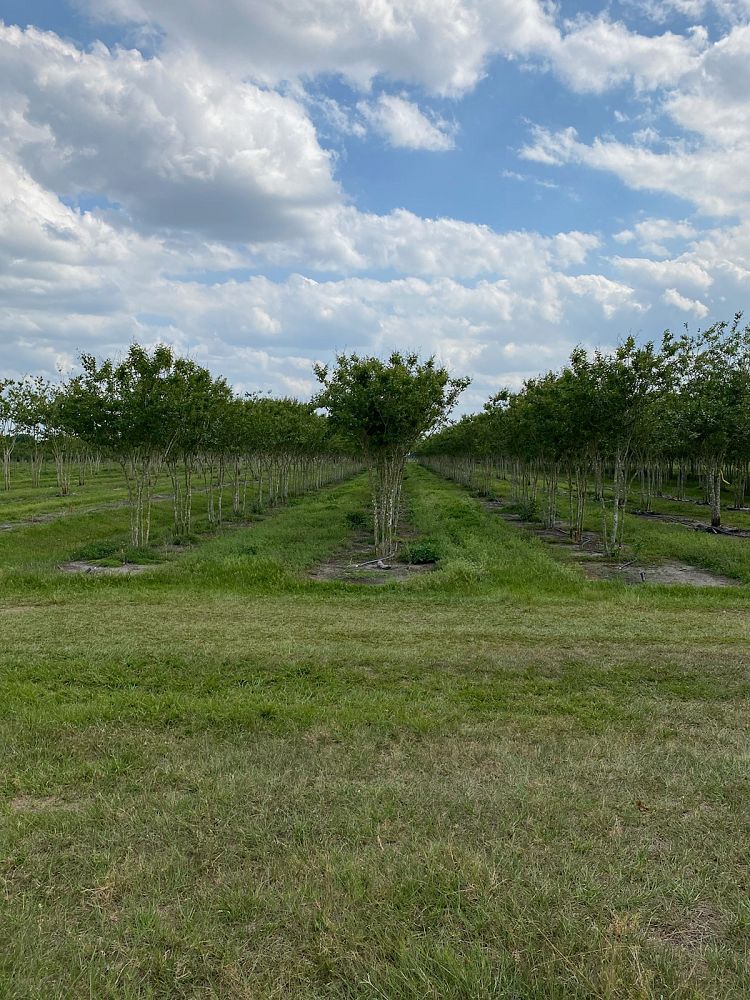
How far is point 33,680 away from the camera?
800 cm

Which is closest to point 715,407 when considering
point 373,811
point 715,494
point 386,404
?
point 715,494

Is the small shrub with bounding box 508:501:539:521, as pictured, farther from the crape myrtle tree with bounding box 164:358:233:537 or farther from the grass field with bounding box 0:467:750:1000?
the grass field with bounding box 0:467:750:1000

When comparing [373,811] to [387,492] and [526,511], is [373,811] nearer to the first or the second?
[387,492]

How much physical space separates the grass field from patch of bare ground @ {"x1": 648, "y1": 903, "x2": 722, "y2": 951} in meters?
0.01

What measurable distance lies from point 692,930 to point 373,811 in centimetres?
219

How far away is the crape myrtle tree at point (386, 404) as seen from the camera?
2033 cm

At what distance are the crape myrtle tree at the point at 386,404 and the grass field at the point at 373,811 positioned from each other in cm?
1084

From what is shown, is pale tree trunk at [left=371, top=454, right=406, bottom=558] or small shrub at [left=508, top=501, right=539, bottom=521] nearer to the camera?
pale tree trunk at [left=371, top=454, right=406, bottom=558]

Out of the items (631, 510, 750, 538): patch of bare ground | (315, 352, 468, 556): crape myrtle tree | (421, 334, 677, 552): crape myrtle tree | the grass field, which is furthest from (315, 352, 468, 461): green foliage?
(631, 510, 750, 538): patch of bare ground

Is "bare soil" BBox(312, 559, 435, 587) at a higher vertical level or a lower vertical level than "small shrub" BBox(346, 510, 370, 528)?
lower

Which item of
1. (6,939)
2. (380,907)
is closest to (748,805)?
(380,907)

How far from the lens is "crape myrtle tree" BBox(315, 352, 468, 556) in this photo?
20328 mm

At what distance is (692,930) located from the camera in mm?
3541

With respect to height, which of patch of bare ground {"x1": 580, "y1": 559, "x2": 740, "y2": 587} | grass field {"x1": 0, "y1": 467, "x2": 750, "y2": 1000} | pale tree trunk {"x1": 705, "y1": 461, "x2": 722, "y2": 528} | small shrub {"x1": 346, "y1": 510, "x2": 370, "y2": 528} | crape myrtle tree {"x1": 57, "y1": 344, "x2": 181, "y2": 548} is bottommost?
patch of bare ground {"x1": 580, "y1": 559, "x2": 740, "y2": 587}
